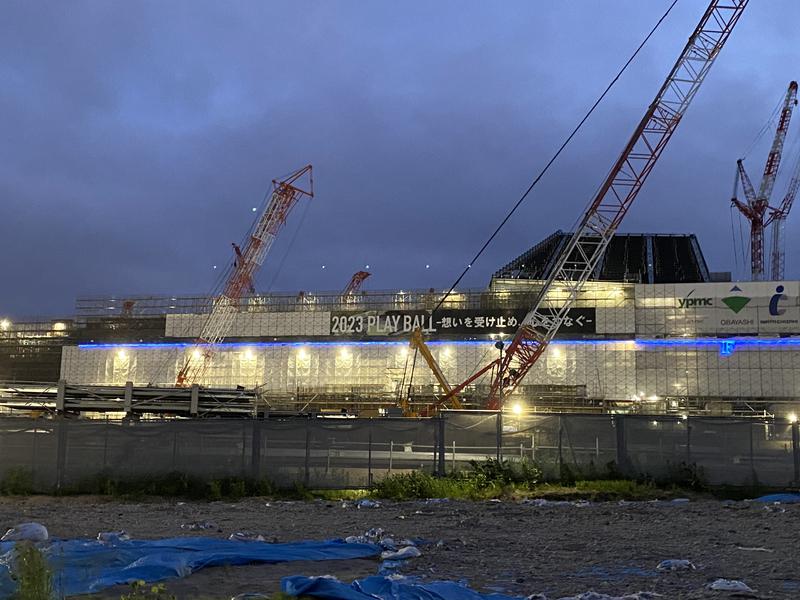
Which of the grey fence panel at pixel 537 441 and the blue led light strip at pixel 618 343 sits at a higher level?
the blue led light strip at pixel 618 343

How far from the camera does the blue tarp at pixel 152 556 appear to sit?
25.4 feet

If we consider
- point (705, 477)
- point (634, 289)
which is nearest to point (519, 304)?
point (634, 289)

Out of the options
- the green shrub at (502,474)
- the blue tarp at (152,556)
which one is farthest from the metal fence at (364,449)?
the blue tarp at (152,556)

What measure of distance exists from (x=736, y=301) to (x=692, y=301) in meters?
3.12

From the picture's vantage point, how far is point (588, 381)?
192ft

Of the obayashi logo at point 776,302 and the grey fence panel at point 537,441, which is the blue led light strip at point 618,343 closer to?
the obayashi logo at point 776,302

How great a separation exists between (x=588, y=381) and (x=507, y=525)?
1860 inches

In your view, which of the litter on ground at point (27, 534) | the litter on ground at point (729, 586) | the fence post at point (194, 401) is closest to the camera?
the litter on ground at point (729, 586)

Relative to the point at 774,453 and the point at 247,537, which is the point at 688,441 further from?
the point at 247,537

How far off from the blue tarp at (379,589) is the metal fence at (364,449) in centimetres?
1096

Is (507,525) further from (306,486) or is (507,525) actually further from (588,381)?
(588,381)

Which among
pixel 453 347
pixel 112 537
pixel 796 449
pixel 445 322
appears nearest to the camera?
pixel 112 537

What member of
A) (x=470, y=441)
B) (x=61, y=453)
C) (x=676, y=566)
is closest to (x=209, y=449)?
(x=61, y=453)

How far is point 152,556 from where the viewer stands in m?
8.82
